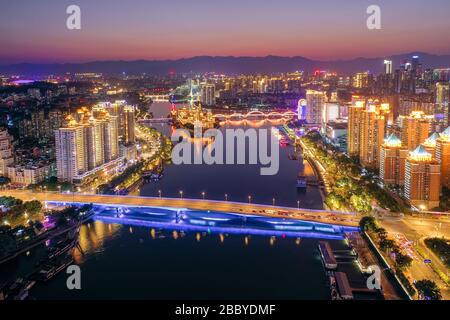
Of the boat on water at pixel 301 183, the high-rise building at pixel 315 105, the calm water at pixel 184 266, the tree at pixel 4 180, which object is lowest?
the calm water at pixel 184 266

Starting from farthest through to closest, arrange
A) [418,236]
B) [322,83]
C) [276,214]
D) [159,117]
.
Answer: [322,83] < [159,117] < [276,214] < [418,236]

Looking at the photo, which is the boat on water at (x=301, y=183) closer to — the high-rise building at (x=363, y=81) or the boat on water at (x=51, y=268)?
the boat on water at (x=51, y=268)

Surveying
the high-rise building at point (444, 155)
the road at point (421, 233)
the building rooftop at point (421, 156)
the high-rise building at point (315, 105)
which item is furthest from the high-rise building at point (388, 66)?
the road at point (421, 233)

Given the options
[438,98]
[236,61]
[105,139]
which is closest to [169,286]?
[105,139]

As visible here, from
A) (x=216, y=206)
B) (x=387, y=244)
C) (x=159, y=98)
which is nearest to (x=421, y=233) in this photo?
(x=387, y=244)

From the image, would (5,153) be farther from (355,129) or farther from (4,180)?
(355,129)

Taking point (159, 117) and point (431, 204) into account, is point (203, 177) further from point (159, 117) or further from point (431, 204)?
point (159, 117)
